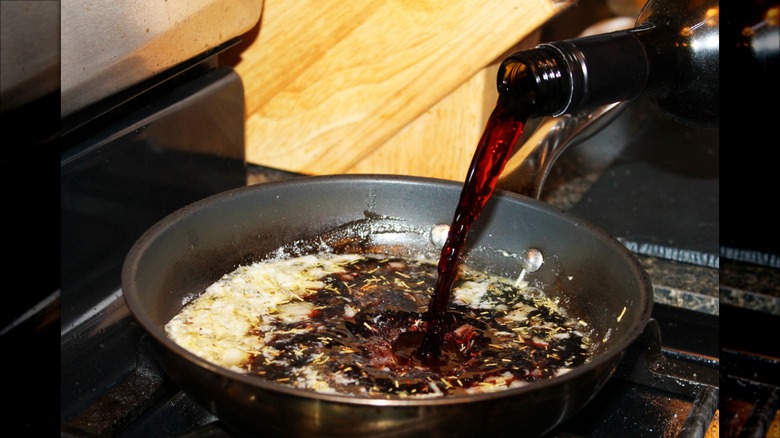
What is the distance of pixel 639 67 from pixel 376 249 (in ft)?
1.53

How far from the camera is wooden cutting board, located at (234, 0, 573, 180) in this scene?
1.44 meters

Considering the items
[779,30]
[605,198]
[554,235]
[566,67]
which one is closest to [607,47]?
[566,67]

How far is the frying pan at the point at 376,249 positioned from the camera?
2.61 feet

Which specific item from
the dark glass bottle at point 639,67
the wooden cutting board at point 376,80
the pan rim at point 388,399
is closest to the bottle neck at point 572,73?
the dark glass bottle at point 639,67

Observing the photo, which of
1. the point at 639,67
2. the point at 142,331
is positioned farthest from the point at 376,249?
the point at 639,67

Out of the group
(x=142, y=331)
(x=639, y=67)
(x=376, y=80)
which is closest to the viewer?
(x=639, y=67)

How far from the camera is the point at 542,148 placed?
4.48 feet

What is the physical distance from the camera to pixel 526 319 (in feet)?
3.91

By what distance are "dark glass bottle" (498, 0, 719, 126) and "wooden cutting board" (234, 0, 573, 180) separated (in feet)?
Result: 0.75

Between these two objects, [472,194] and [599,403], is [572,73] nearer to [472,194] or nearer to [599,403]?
[472,194]

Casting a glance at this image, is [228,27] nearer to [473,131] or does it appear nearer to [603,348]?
[473,131]

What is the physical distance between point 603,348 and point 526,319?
121 millimetres

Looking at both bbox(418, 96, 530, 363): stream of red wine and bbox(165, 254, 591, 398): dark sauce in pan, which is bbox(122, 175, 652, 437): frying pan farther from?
bbox(418, 96, 530, 363): stream of red wine

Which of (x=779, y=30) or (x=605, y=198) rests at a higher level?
(x=779, y=30)
